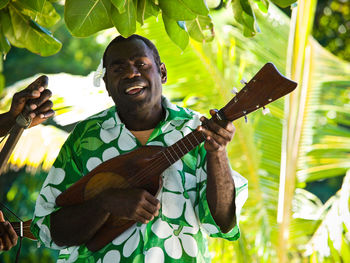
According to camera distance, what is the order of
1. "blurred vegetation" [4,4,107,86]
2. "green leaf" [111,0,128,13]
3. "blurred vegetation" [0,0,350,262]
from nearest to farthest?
"green leaf" [111,0,128,13]
"blurred vegetation" [0,0,350,262]
"blurred vegetation" [4,4,107,86]

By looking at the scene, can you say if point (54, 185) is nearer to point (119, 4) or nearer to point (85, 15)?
point (85, 15)

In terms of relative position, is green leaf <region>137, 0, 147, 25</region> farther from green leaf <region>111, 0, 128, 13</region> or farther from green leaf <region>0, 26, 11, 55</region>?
green leaf <region>0, 26, 11, 55</region>

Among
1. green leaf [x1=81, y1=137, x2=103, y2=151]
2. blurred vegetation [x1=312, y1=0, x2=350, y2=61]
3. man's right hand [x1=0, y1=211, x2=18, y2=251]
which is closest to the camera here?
Result: man's right hand [x1=0, y1=211, x2=18, y2=251]

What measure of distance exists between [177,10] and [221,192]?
60 cm

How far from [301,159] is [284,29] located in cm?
97

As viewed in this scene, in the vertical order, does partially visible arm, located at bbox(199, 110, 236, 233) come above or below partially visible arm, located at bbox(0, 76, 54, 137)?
below

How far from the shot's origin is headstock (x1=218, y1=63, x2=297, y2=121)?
6.23 ft

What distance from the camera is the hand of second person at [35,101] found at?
2.02m

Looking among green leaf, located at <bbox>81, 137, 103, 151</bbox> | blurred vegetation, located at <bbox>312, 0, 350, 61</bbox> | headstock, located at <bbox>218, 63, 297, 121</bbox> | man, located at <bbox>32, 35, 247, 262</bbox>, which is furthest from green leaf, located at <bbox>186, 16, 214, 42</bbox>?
blurred vegetation, located at <bbox>312, 0, 350, 61</bbox>

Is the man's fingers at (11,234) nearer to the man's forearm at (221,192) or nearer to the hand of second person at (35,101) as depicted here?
the hand of second person at (35,101)

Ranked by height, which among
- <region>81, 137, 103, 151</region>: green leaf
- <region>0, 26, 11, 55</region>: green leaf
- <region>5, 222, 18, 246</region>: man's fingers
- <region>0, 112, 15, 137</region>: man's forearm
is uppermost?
<region>0, 26, 11, 55</region>: green leaf

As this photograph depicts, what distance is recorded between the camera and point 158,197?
2070 mm

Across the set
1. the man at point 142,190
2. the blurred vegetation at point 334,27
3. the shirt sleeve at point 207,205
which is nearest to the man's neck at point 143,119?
the man at point 142,190

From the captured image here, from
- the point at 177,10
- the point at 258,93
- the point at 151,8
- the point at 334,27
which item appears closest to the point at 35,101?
the point at 151,8
